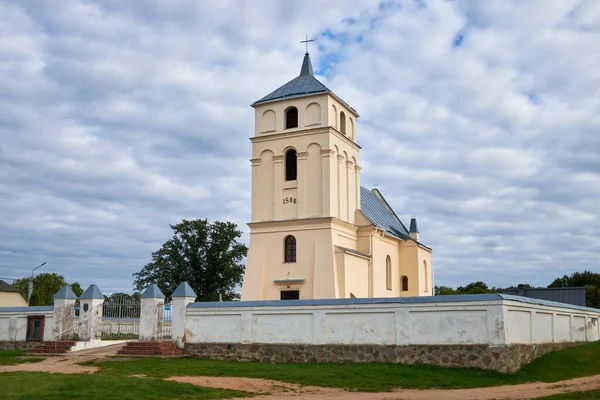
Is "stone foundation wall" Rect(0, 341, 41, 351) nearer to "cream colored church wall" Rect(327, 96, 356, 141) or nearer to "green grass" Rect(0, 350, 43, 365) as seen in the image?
"green grass" Rect(0, 350, 43, 365)

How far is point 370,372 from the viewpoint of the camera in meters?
18.2

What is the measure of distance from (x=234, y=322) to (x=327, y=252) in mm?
8726

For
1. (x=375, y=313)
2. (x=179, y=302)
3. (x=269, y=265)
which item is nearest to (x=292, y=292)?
(x=269, y=265)

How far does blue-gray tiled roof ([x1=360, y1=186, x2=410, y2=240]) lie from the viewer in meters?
38.8

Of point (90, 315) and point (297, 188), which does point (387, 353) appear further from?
point (297, 188)

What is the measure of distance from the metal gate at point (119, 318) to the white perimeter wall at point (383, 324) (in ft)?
15.6

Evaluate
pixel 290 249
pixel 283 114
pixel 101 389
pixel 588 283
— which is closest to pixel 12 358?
pixel 101 389

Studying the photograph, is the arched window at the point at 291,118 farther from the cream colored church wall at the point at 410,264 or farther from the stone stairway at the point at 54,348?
the stone stairway at the point at 54,348

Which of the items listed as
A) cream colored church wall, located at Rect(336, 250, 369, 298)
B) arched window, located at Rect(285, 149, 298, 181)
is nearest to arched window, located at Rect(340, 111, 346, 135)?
arched window, located at Rect(285, 149, 298, 181)

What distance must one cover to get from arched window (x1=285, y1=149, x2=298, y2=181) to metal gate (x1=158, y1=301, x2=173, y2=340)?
10.4 meters

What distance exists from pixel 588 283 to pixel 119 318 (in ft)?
178

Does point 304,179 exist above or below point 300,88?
below

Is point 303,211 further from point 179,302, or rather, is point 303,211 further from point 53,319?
point 53,319

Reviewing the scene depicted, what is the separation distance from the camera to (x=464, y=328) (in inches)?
762
